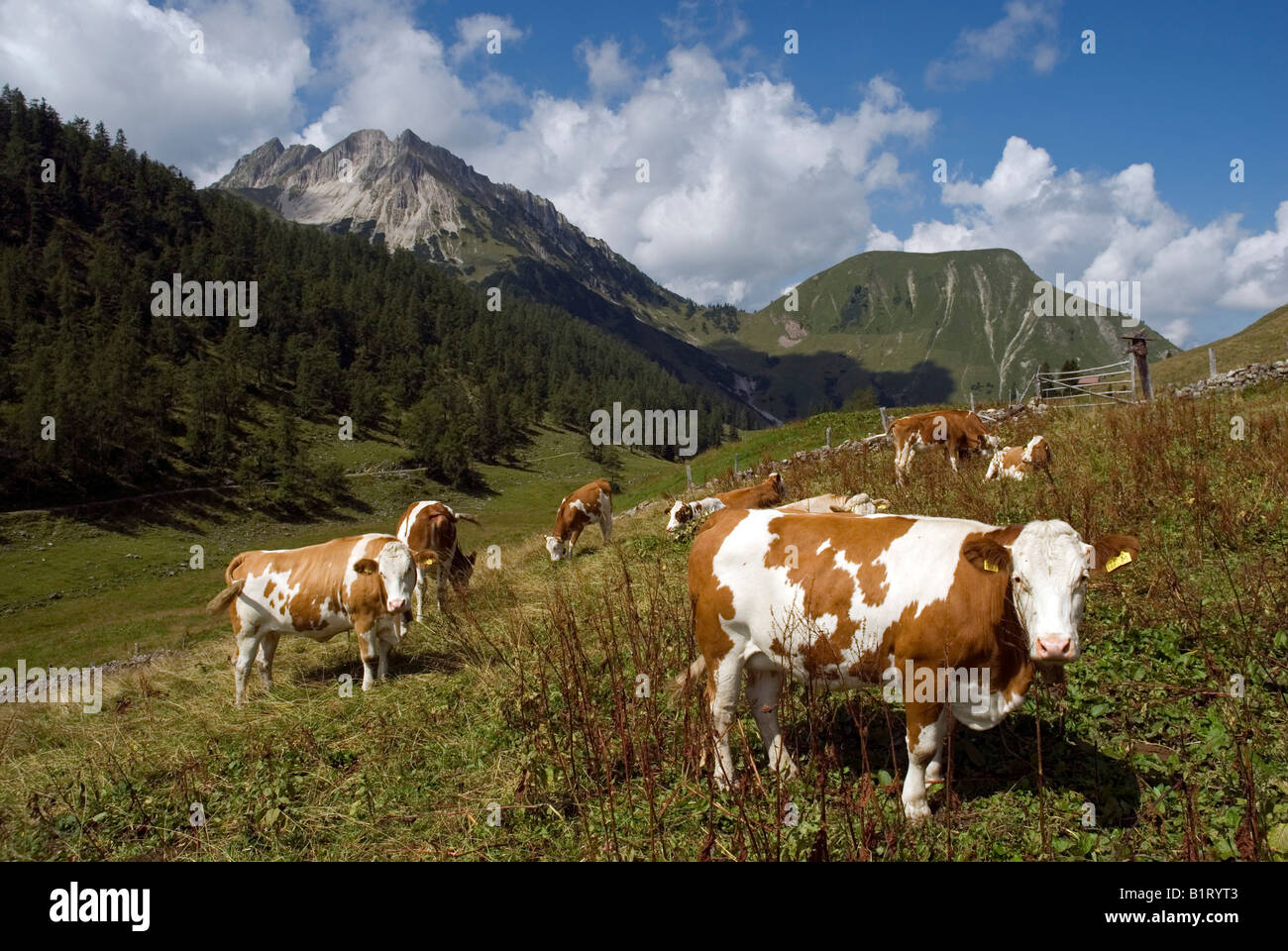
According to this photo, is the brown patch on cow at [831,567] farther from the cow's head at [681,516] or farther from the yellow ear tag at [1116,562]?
the cow's head at [681,516]

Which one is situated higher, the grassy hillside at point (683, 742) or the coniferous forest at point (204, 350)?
the coniferous forest at point (204, 350)

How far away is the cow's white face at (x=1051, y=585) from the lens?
4383mm

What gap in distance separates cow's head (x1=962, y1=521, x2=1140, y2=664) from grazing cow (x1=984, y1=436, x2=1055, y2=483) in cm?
847

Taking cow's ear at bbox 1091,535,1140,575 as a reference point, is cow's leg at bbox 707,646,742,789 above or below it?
below

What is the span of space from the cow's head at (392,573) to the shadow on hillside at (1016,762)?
5015 millimetres

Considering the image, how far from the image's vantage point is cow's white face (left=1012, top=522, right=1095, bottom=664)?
14.4 feet

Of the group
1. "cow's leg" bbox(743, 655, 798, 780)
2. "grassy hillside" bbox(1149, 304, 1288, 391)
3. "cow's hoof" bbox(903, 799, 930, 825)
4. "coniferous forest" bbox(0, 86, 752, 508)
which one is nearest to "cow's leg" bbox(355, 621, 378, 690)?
"cow's leg" bbox(743, 655, 798, 780)

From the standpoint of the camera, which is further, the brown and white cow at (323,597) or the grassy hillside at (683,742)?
the brown and white cow at (323,597)

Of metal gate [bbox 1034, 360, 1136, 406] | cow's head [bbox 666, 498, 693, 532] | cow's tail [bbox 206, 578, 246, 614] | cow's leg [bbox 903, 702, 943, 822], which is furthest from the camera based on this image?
metal gate [bbox 1034, 360, 1136, 406]

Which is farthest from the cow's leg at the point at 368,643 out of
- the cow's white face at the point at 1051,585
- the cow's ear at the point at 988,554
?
the cow's white face at the point at 1051,585

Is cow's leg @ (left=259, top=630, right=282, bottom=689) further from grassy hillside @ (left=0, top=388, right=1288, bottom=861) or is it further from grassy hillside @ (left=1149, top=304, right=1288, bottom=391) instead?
grassy hillside @ (left=1149, top=304, right=1288, bottom=391)

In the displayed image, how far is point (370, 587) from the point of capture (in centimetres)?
962
